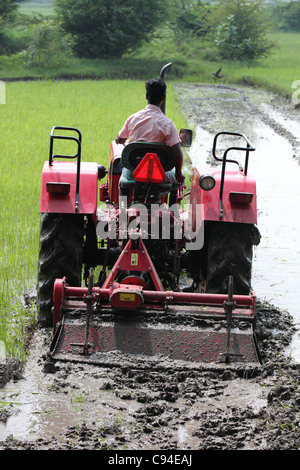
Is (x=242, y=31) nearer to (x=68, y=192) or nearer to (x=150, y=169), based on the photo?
(x=68, y=192)

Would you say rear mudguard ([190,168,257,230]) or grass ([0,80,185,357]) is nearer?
rear mudguard ([190,168,257,230])

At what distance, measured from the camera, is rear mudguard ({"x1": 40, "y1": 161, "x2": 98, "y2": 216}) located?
4.95 meters

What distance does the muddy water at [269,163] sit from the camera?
678cm

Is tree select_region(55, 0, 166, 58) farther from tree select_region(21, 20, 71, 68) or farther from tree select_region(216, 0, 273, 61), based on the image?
tree select_region(216, 0, 273, 61)

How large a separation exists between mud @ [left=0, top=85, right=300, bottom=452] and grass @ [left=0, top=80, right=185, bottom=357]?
56 centimetres

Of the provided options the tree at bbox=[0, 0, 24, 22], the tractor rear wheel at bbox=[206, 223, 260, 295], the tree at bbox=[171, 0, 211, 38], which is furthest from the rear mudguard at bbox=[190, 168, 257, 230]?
the tree at bbox=[171, 0, 211, 38]

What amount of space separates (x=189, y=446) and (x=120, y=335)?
1.10 meters

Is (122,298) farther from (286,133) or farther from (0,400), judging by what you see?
(286,133)

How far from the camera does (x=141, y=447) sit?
344 centimetres

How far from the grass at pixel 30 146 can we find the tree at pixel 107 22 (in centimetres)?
841

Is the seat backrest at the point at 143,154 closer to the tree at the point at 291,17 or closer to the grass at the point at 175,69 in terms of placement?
the grass at the point at 175,69

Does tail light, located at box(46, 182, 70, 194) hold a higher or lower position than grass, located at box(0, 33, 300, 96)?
lower

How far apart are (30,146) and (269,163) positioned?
4.04 m

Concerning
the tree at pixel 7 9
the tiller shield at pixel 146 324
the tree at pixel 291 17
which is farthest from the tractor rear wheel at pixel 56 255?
the tree at pixel 291 17
